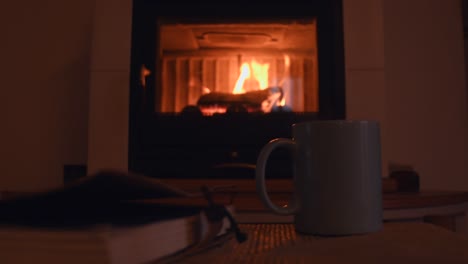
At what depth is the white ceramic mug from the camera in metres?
0.42

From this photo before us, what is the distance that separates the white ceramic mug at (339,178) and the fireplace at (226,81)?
3.13 ft

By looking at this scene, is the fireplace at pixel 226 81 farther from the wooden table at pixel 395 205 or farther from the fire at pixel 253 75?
the wooden table at pixel 395 205

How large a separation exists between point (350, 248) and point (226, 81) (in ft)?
3.86

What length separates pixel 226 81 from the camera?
150 cm

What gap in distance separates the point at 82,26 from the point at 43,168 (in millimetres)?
574

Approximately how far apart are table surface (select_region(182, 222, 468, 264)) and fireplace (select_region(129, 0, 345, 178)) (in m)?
0.97

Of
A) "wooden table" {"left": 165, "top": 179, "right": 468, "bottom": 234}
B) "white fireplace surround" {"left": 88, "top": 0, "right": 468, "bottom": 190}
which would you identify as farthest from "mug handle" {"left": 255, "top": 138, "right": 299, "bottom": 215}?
"white fireplace surround" {"left": 88, "top": 0, "right": 468, "bottom": 190}

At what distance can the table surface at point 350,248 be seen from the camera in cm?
32

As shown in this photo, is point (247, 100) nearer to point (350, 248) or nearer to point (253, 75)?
point (253, 75)

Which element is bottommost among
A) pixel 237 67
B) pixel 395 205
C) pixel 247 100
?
pixel 395 205

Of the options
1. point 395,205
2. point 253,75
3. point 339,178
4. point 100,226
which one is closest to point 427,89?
point 253,75

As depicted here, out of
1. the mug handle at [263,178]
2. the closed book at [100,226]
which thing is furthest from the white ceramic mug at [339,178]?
the closed book at [100,226]

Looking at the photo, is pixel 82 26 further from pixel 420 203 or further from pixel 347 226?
pixel 347 226

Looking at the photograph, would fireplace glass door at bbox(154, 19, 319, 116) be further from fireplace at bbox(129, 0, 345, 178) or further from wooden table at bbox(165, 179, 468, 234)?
wooden table at bbox(165, 179, 468, 234)
